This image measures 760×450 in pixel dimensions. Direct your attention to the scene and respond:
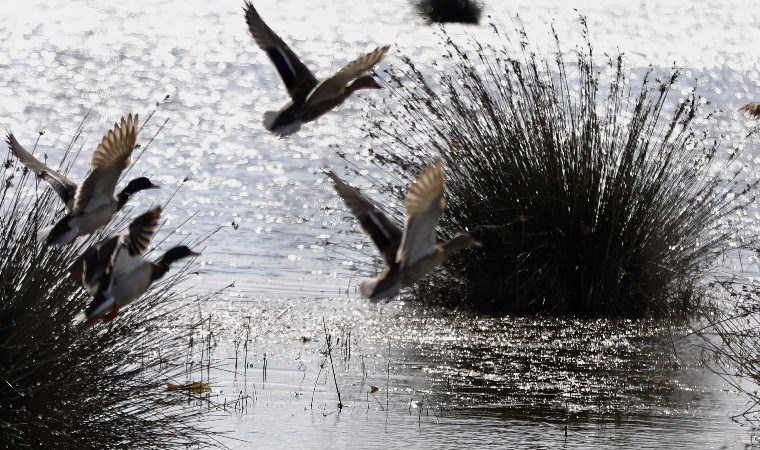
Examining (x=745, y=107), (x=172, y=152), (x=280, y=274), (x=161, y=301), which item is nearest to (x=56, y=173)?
(x=161, y=301)

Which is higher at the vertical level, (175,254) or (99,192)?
(99,192)

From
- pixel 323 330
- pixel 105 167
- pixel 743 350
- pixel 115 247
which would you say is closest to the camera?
pixel 115 247

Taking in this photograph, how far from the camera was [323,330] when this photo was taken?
29.1 ft

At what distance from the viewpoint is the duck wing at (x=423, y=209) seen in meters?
5.29

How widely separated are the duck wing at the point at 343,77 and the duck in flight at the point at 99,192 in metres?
0.80

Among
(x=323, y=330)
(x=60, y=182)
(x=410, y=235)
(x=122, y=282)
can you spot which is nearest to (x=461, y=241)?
(x=410, y=235)

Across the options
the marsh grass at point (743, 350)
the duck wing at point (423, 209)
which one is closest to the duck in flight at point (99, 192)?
the duck wing at point (423, 209)

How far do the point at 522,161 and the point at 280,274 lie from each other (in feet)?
8.63

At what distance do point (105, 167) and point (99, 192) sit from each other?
0.11m

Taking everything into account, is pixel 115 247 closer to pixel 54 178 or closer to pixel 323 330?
pixel 54 178

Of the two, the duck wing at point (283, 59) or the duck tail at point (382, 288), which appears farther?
the duck wing at point (283, 59)

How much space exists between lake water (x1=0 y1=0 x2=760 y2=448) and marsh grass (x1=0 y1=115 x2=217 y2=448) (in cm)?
63

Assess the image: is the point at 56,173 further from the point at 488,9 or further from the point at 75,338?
the point at 488,9

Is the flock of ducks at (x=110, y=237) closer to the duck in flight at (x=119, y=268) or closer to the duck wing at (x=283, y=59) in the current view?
the duck in flight at (x=119, y=268)
